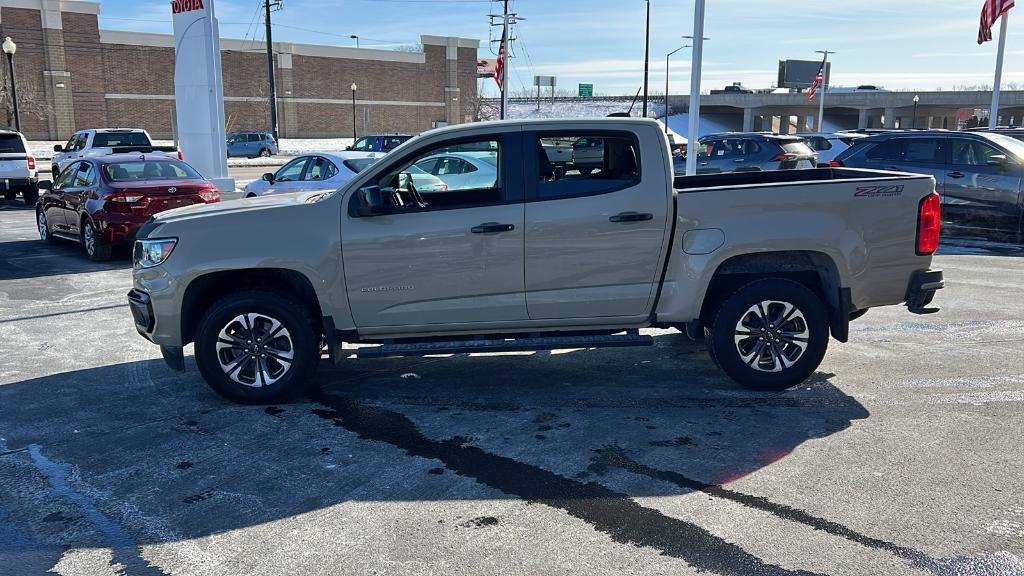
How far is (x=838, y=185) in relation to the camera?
19.4 ft

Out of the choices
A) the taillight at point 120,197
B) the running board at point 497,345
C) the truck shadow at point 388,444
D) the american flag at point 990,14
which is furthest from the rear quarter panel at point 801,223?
the american flag at point 990,14

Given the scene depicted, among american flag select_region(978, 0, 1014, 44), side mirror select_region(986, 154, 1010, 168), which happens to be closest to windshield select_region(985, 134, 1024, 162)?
side mirror select_region(986, 154, 1010, 168)

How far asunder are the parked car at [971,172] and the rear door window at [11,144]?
714 inches

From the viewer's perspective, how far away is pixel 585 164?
6.09m

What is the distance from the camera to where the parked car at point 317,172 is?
13.8m

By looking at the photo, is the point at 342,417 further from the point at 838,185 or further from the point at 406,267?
the point at 838,185

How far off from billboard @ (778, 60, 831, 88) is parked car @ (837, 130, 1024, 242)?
285 ft

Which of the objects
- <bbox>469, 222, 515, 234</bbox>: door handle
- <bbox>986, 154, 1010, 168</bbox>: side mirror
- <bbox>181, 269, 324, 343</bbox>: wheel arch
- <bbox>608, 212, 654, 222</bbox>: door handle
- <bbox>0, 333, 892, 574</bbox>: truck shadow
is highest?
<bbox>986, 154, 1010, 168</bbox>: side mirror

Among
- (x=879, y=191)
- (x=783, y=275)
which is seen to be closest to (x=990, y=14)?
(x=879, y=191)

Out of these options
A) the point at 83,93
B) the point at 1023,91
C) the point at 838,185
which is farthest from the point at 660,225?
the point at 1023,91

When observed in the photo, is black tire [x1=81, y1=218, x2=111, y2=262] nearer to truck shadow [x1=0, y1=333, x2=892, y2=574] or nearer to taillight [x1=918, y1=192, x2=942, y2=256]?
truck shadow [x1=0, y1=333, x2=892, y2=574]

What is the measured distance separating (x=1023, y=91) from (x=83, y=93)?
7551cm

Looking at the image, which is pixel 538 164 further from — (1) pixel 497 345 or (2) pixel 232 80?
(2) pixel 232 80

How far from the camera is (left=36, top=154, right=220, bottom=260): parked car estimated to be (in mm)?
11984
